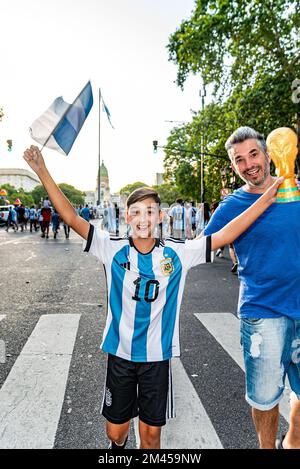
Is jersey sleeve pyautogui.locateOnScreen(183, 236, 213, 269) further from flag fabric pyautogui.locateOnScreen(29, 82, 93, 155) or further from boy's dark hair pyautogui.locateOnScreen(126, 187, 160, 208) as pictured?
flag fabric pyautogui.locateOnScreen(29, 82, 93, 155)

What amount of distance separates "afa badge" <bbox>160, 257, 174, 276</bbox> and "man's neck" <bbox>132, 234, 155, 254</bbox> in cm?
11

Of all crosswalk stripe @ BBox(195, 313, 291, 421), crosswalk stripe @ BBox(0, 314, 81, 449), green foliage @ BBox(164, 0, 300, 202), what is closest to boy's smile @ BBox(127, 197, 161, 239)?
crosswalk stripe @ BBox(0, 314, 81, 449)

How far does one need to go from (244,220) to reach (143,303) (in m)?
0.71

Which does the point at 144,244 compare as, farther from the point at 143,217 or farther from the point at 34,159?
the point at 34,159

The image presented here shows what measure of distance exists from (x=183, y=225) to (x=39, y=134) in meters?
15.1

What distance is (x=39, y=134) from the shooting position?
292 cm


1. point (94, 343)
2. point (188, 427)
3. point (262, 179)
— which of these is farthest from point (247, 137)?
point (94, 343)

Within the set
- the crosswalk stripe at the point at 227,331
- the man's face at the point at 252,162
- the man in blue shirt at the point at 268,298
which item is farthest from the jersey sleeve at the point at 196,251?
the crosswalk stripe at the point at 227,331

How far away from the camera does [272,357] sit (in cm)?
223

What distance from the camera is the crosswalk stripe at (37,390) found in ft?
9.09

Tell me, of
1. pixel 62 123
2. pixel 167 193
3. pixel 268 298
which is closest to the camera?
pixel 268 298

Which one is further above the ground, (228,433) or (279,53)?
(279,53)
